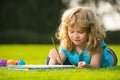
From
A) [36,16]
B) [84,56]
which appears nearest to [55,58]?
[84,56]

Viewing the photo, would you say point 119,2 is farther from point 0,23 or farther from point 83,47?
point 83,47

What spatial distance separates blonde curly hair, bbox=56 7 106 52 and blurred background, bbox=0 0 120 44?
13425 millimetres

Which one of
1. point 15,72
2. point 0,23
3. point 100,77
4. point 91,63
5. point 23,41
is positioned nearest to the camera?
point 100,77

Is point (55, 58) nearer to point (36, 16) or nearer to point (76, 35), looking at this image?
point (76, 35)

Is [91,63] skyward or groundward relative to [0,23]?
skyward

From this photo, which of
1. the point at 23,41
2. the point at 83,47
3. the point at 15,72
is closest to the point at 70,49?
the point at 83,47

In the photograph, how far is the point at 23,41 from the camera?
18641 mm

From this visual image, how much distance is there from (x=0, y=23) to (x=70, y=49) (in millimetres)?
14831

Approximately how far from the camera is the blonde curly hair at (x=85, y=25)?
506 centimetres

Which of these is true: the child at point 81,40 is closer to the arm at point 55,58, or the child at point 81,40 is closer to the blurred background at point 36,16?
the arm at point 55,58

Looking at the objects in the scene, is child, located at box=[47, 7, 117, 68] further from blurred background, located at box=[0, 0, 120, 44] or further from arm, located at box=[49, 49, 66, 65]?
blurred background, located at box=[0, 0, 120, 44]

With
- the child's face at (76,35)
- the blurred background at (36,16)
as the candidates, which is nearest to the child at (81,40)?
the child's face at (76,35)

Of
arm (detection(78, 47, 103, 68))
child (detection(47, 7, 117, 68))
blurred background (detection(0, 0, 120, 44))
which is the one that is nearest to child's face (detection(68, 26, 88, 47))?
child (detection(47, 7, 117, 68))

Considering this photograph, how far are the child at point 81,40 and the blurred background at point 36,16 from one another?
526 inches
